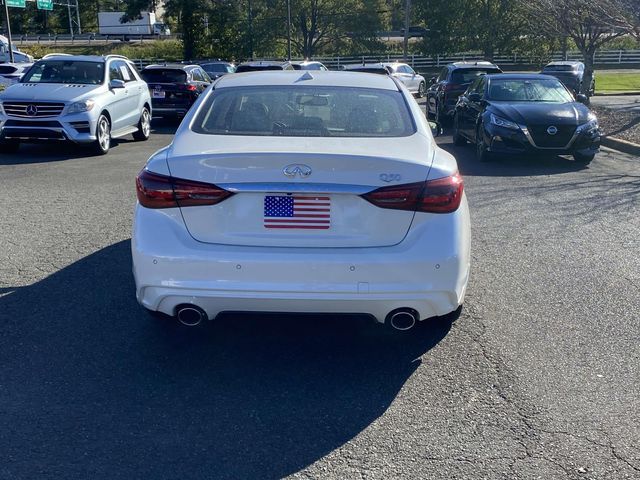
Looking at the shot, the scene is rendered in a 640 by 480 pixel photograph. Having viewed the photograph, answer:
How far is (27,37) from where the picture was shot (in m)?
86.7

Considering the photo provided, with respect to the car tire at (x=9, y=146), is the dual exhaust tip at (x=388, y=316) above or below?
above

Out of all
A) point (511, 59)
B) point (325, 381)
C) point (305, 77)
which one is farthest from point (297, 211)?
point (511, 59)

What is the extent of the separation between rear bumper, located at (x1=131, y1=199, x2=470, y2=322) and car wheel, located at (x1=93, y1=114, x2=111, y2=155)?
995cm

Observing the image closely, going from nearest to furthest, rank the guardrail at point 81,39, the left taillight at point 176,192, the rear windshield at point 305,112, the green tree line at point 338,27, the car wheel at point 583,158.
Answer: the left taillight at point 176,192, the rear windshield at point 305,112, the car wheel at point 583,158, the green tree line at point 338,27, the guardrail at point 81,39

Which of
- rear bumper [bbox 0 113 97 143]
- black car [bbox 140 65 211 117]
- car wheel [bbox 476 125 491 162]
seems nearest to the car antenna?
car wheel [bbox 476 125 491 162]

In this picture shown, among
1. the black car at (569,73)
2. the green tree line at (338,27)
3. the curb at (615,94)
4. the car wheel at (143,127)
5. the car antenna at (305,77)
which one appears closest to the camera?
the car antenna at (305,77)

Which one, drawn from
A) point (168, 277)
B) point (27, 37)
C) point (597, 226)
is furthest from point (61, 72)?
point (27, 37)

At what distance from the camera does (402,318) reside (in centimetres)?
438

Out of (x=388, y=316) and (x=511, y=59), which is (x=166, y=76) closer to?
(x=388, y=316)

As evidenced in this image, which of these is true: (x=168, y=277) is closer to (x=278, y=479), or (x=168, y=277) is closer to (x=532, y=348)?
(x=278, y=479)

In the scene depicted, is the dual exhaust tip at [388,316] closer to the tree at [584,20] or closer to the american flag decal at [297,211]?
the american flag decal at [297,211]

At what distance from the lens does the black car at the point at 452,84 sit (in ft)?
62.8

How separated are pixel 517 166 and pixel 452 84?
278 inches

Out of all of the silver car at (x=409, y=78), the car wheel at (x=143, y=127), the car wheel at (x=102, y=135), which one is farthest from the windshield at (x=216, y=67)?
the car wheel at (x=102, y=135)
